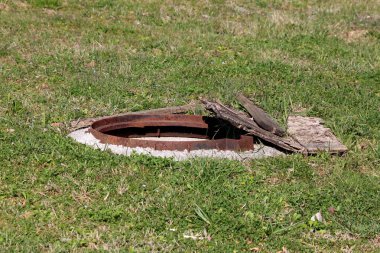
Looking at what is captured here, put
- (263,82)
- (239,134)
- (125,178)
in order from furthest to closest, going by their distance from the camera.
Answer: (263,82)
(239,134)
(125,178)

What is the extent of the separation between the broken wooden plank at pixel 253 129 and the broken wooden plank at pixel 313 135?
14cm

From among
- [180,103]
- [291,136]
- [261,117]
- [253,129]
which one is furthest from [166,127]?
[291,136]

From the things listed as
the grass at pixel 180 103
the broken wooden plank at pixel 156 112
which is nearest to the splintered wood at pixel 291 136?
the grass at pixel 180 103

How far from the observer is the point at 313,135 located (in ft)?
27.0

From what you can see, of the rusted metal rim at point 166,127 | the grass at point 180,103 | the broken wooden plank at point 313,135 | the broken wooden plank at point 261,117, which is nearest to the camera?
the grass at point 180,103

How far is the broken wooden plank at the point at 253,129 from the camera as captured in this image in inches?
302

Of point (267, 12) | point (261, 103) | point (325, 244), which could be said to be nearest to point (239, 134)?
point (261, 103)

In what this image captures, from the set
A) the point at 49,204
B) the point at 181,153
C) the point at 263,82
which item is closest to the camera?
the point at 49,204

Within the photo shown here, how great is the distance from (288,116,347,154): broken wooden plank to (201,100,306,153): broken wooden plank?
0.14 metres

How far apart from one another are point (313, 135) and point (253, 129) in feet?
2.72

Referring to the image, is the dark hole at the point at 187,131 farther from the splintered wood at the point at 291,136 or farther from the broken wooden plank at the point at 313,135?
the broken wooden plank at the point at 313,135

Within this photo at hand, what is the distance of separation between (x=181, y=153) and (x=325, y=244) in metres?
2.07

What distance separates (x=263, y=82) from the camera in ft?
34.0

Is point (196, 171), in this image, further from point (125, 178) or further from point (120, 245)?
point (120, 245)
